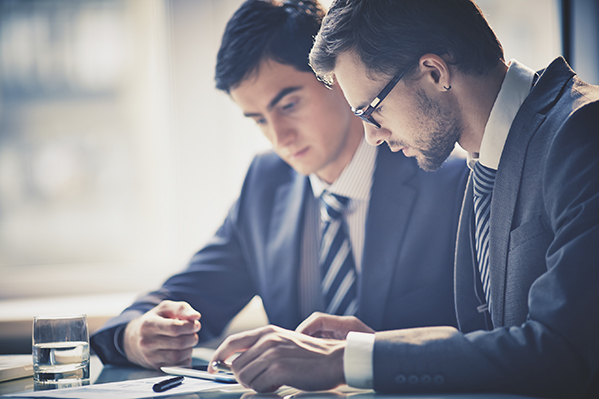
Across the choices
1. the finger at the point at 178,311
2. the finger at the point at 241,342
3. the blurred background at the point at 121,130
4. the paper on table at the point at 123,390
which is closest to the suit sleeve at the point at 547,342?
the finger at the point at 241,342

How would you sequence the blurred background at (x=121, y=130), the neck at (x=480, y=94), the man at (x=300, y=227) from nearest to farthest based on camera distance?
the neck at (x=480, y=94) < the man at (x=300, y=227) < the blurred background at (x=121, y=130)

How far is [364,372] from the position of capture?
0.78 m

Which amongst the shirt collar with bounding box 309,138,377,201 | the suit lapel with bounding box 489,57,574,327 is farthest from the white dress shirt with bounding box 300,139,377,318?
the suit lapel with bounding box 489,57,574,327

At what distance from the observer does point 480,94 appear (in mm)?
1077

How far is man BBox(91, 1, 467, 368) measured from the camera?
1.40 m

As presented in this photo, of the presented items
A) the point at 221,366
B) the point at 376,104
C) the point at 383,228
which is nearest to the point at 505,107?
the point at 376,104

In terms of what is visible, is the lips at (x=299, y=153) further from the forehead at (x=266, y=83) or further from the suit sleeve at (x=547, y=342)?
the suit sleeve at (x=547, y=342)

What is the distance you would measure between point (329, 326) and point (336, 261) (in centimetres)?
50

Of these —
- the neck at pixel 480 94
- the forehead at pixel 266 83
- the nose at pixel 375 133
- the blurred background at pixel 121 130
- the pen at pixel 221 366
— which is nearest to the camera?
the pen at pixel 221 366

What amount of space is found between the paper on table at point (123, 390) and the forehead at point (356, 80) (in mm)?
676

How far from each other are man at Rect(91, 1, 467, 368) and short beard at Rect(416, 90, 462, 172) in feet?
0.99

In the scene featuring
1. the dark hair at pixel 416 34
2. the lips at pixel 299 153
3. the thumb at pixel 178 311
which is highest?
the dark hair at pixel 416 34

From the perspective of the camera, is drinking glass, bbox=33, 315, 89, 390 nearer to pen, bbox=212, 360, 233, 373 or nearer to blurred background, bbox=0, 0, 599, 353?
pen, bbox=212, 360, 233, 373

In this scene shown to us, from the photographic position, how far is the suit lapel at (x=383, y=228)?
4.60 feet
